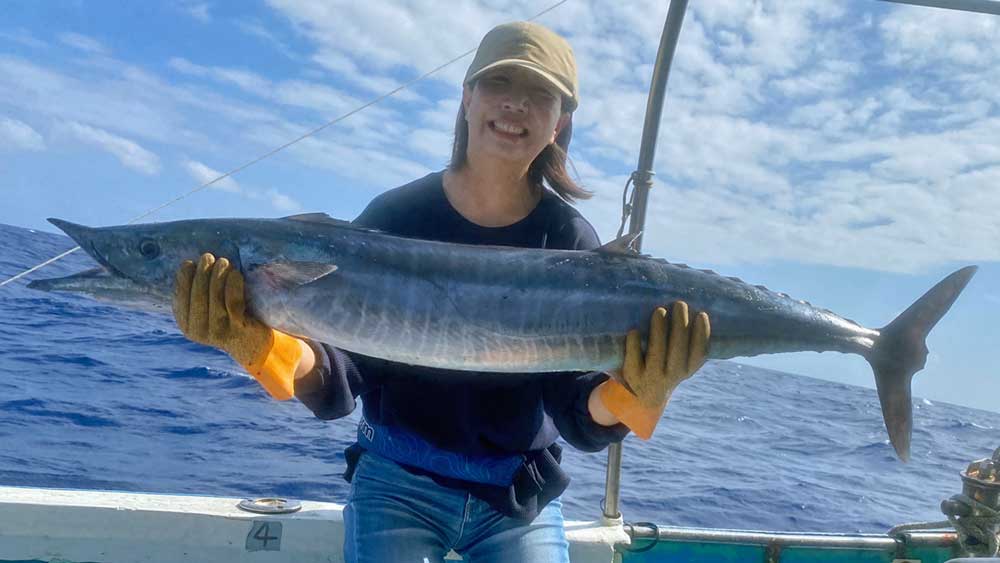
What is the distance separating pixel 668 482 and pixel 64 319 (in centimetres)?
1196

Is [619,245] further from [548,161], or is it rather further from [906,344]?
[906,344]

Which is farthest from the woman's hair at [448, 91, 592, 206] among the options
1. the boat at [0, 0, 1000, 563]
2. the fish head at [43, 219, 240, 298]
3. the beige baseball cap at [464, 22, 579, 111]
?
the fish head at [43, 219, 240, 298]

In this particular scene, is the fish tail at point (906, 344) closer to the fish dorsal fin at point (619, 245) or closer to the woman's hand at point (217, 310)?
the fish dorsal fin at point (619, 245)

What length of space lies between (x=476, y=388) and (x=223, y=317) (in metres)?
0.99

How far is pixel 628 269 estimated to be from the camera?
2822mm

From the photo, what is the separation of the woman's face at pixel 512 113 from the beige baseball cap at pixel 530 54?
4 centimetres

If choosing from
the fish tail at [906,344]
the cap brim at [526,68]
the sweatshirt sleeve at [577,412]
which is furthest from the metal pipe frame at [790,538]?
the cap brim at [526,68]

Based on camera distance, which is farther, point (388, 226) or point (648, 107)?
point (648, 107)

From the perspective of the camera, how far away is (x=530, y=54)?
2.90m

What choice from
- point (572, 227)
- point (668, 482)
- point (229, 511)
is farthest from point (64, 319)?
point (572, 227)

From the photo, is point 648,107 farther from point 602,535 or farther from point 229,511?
point 229,511

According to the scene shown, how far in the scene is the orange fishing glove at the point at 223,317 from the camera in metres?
2.59

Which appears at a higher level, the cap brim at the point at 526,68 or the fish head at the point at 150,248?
the cap brim at the point at 526,68

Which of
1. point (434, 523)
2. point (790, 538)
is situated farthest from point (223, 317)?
point (790, 538)
